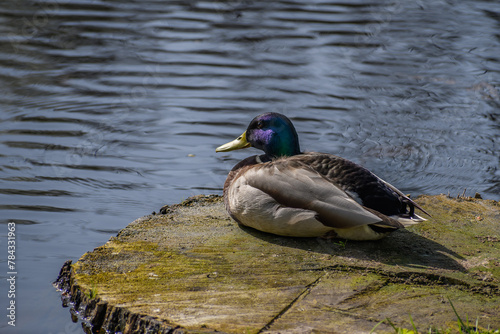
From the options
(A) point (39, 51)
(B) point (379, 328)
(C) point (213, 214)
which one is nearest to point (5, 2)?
(A) point (39, 51)

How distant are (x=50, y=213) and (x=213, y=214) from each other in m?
1.73

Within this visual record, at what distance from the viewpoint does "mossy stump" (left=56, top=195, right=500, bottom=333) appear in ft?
11.0

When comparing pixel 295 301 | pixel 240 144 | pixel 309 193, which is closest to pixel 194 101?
pixel 240 144

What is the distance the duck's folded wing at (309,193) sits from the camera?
4.08 metres

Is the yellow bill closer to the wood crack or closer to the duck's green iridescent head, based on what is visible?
the duck's green iridescent head

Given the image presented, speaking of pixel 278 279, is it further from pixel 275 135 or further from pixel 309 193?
pixel 275 135

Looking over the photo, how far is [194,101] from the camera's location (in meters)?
8.82

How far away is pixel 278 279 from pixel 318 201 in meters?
0.65

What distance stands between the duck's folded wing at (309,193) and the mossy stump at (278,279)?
0.22 m

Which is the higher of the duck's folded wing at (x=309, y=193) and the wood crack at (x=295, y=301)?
the duck's folded wing at (x=309, y=193)

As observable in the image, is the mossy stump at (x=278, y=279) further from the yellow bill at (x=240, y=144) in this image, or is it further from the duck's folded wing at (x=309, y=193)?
the yellow bill at (x=240, y=144)

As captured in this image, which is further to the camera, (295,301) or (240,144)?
(240,144)

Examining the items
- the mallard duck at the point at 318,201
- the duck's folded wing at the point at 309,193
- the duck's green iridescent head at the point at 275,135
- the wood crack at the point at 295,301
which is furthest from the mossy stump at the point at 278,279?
the duck's green iridescent head at the point at 275,135

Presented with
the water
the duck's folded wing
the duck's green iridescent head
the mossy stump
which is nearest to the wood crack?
the mossy stump
